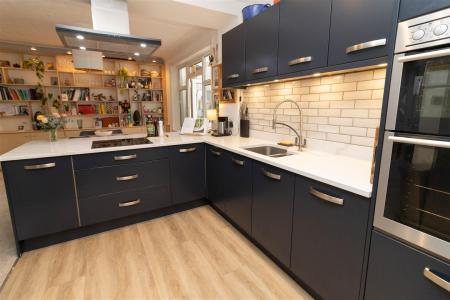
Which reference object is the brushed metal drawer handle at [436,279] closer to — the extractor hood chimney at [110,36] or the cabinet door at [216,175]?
the cabinet door at [216,175]

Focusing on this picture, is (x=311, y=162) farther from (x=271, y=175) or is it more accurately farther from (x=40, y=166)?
(x=40, y=166)

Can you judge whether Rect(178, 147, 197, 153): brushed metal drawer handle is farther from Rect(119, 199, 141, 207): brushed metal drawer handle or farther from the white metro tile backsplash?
the white metro tile backsplash

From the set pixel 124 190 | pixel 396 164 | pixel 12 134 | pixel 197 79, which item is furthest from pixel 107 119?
pixel 396 164

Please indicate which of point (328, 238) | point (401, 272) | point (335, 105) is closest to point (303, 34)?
point (335, 105)

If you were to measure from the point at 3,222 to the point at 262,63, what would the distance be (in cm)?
334

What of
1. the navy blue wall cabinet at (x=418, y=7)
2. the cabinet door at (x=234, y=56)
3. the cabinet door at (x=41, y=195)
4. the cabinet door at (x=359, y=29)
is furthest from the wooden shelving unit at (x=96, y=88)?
the navy blue wall cabinet at (x=418, y=7)

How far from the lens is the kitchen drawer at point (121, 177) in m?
2.09

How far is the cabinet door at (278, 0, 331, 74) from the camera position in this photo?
1.46 metres

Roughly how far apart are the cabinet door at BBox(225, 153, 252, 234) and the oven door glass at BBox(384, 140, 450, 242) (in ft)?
3.58

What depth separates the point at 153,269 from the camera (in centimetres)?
178

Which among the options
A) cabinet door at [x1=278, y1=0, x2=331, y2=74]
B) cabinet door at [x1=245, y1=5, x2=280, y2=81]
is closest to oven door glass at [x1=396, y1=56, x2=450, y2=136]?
cabinet door at [x1=278, y1=0, x2=331, y2=74]

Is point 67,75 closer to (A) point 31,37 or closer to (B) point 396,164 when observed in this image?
(A) point 31,37

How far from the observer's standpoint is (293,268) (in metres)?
1.54

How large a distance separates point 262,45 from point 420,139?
1.54 metres
